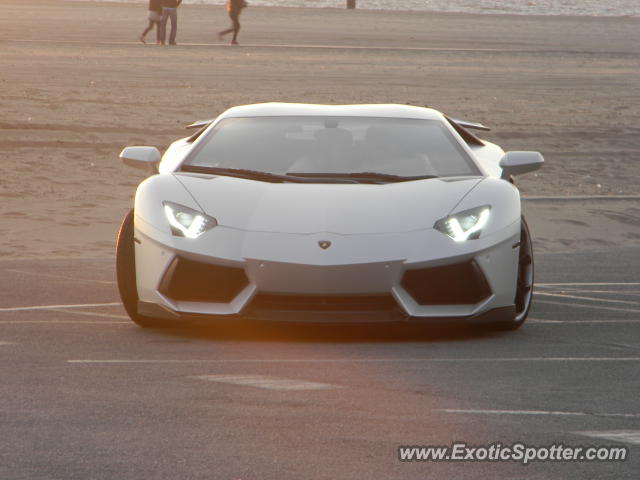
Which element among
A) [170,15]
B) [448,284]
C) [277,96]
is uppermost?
[448,284]

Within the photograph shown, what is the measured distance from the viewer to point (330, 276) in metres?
7.58

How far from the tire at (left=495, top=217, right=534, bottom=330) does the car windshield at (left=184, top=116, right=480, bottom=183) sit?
20.7 inches

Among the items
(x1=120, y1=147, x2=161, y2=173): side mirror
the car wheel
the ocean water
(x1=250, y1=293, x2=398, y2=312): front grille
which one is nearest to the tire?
(x1=250, y1=293, x2=398, y2=312): front grille

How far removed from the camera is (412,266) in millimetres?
7648

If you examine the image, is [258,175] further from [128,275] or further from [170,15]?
[170,15]

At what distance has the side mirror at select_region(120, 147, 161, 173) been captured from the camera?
8938 mm

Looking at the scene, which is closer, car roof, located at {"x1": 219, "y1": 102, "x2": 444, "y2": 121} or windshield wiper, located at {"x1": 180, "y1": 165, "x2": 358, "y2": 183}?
windshield wiper, located at {"x1": 180, "y1": 165, "x2": 358, "y2": 183}

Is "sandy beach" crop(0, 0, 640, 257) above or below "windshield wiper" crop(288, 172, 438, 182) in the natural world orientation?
below

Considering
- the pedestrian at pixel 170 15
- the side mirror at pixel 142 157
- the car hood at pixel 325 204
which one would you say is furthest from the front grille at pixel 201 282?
the pedestrian at pixel 170 15

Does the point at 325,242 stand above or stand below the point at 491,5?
above

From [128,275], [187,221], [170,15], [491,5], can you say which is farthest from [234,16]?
[491,5]

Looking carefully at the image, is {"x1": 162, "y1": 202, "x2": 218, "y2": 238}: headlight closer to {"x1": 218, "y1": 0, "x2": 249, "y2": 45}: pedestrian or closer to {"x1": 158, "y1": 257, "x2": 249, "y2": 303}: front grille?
{"x1": 158, "y1": 257, "x2": 249, "y2": 303}: front grille

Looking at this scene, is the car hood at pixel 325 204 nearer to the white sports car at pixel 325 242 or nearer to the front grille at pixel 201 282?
the white sports car at pixel 325 242

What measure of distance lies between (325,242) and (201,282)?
0.69m
